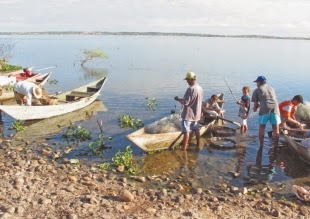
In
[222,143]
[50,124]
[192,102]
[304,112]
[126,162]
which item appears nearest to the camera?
[126,162]

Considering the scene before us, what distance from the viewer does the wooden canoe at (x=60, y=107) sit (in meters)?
14.5

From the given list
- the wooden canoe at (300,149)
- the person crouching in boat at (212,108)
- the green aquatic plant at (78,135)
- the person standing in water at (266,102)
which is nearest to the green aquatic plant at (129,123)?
the green aquatic plant at (78,135)

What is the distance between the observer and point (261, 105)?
11.4 metres

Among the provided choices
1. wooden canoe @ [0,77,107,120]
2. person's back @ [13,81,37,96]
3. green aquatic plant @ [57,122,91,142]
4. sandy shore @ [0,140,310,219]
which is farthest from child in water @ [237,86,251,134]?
person's back @ [13,81,37,96]

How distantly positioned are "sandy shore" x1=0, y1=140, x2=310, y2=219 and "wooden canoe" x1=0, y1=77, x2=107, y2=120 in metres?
4.90

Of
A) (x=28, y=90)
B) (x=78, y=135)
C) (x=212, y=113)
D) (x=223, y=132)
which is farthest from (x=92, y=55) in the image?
(x=223, y=132)

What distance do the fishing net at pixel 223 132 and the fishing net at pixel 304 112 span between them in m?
2.65

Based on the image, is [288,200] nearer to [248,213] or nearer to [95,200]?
[248,213]

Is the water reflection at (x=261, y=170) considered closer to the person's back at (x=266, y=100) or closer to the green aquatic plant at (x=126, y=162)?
the person's back at (x=266, y=100)

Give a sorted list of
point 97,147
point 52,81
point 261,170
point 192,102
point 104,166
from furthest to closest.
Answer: point 52,81, point 97,147, point 192,102, point 261,170, point 104,166

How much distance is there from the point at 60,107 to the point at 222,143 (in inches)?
323

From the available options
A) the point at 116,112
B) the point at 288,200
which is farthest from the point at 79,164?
the point at 116,112

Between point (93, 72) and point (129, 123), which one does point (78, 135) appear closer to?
point (129, 123)

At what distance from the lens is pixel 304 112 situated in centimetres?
1359
